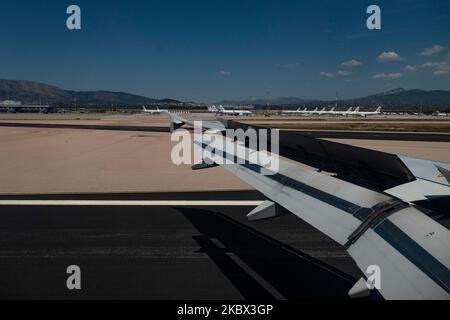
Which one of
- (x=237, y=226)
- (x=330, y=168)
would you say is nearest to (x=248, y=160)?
(x=330, y=168)

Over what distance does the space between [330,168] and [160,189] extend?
420 inches

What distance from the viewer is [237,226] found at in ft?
30.3

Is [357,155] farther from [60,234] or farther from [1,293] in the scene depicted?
[60,234]

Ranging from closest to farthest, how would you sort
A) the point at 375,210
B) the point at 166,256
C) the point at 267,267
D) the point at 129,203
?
the point at 375,210
the point at 267,267
the point at 166,256
the point at 129,203

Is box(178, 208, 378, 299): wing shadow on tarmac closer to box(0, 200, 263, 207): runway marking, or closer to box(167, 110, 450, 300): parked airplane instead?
box(167, 110, 450, 300): parked airplane

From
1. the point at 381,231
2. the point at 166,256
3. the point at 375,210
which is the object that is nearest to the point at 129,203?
the point at 166,256

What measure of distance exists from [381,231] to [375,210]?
0.26 metres

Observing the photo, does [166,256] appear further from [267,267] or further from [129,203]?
[129,203]

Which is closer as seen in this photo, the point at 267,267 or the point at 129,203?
the point at 267,267

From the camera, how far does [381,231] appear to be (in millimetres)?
2719

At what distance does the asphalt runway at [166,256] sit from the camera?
595cm

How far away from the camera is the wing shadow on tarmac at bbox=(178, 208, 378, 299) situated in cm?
584

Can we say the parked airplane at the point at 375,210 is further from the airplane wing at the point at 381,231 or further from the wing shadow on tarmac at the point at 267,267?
the wing shadow on tarmac at the point at 267,267
